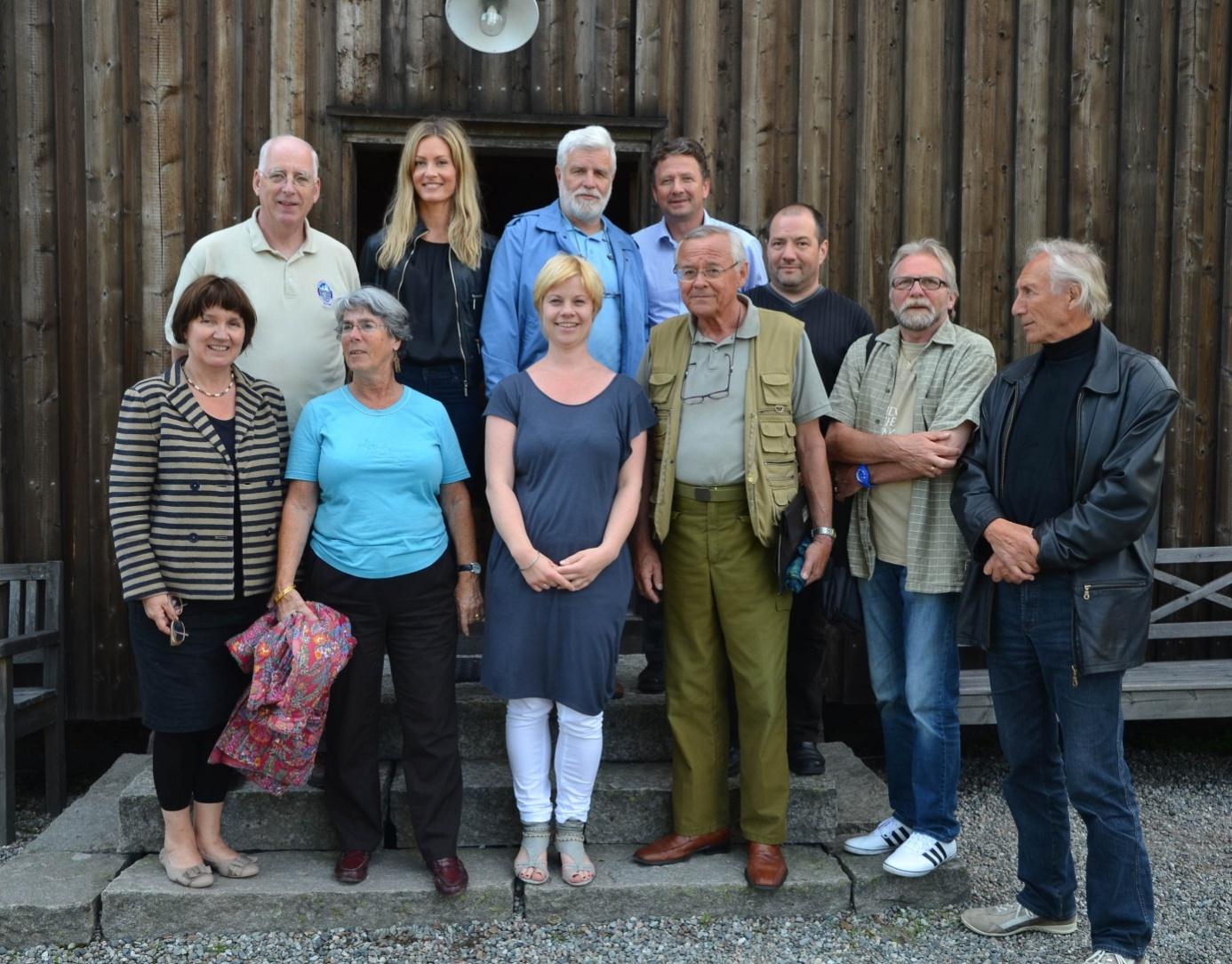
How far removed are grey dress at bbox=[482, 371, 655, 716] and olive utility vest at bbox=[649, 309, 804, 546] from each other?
15 cm

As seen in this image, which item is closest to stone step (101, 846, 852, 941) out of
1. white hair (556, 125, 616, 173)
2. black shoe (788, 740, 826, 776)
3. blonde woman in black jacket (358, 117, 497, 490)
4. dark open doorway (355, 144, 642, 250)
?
black shoe (788, 740, 826, 776)

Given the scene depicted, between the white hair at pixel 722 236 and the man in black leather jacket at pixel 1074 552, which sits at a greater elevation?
the white hair at pixel 722 236

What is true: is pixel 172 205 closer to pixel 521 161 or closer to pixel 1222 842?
pixel 521 161

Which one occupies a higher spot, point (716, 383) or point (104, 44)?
point (104, 44)

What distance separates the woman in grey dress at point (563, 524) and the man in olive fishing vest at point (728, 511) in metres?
0.15

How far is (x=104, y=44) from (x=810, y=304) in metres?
3.32

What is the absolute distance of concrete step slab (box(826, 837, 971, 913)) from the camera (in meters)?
3.64

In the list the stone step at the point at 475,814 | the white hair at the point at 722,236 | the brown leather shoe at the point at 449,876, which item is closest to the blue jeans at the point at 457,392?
the white hair at the point at 722,236

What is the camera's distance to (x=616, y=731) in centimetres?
408

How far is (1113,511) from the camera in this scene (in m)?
2.95

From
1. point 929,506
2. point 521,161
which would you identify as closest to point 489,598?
point 929,506

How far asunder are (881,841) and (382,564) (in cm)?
189

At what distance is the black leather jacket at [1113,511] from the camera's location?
2.95m

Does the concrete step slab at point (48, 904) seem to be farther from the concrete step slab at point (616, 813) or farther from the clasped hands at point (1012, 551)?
the clasped hands at point (1012, 551)
